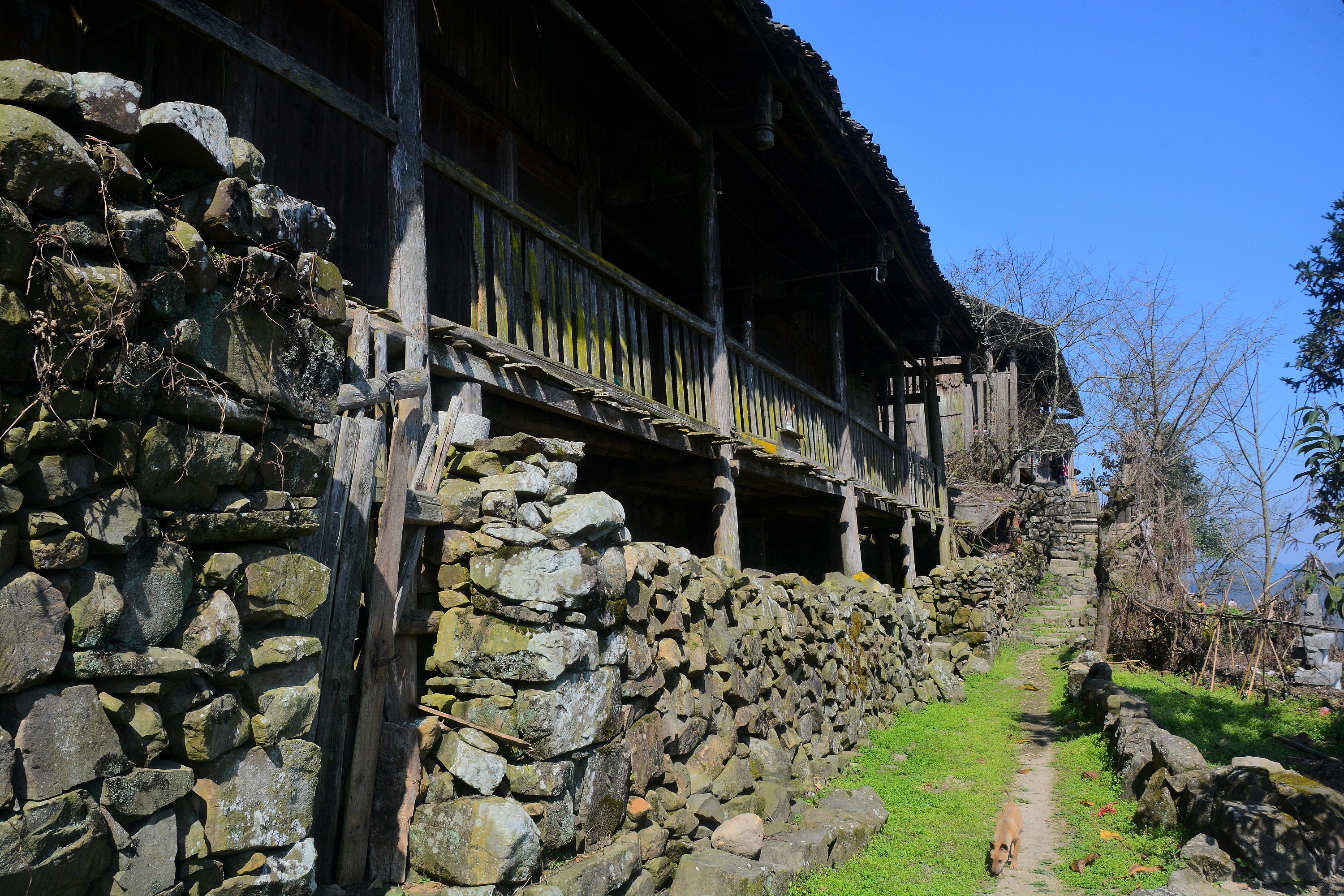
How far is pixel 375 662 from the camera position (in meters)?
3.50

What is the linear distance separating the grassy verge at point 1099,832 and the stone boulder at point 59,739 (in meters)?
5.51

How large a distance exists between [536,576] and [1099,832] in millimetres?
5108

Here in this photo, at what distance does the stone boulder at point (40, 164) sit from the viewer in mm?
1910

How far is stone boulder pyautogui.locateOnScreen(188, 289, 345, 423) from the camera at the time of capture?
2396 millimetres

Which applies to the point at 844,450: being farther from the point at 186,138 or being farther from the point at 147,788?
the point at 147,788

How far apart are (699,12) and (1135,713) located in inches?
298

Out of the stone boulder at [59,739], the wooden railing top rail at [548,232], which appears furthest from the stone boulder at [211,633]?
the wooden railing top rail at [548,232]

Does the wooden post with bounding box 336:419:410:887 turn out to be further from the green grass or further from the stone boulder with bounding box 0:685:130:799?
the green grass

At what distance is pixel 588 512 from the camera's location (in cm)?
398

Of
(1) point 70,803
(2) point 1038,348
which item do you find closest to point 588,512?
(1) point 70,803

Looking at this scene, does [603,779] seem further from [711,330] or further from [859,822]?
[711,330]

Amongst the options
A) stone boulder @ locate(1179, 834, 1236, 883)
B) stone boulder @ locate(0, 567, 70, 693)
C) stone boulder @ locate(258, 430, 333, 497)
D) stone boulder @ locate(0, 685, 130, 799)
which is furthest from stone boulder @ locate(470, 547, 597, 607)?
stone boulder @ locate(1179, 834, 1236, 883)

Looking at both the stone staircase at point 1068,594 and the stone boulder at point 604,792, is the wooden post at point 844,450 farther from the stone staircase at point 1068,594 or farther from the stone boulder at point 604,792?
the stone boulder at point 604,792

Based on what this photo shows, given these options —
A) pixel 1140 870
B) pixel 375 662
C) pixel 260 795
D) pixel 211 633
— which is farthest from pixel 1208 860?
pixel 211 633
